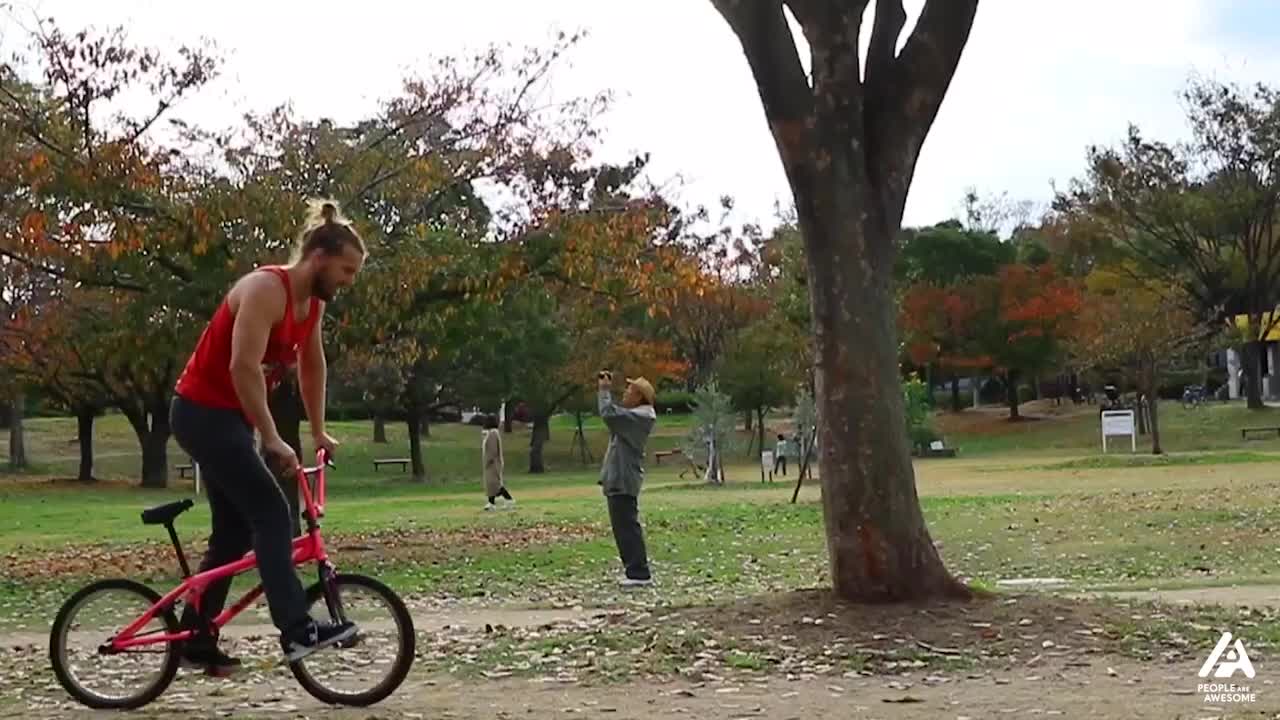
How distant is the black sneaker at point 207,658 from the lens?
282 inches

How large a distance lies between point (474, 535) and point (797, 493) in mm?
8369

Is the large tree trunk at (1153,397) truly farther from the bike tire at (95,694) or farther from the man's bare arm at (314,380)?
the bike tire at (95,694)

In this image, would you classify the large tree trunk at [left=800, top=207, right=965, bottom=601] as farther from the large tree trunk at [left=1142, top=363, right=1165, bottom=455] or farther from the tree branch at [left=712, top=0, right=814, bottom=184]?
the large tree trunk at [left=1142, top=363, right=1165, bottom=455]

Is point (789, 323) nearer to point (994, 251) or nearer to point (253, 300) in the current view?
point (994, 251)

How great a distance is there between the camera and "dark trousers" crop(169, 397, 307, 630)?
260 inches

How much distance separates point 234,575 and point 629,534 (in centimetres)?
654

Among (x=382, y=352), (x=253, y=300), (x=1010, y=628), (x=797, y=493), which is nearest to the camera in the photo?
(x=253, y=300)

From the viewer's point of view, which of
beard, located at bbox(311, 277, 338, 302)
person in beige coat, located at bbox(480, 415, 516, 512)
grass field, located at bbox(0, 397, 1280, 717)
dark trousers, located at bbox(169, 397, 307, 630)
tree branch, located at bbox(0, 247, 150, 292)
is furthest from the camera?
person in beige coat, located at bbox(480, 415, 516, 512)

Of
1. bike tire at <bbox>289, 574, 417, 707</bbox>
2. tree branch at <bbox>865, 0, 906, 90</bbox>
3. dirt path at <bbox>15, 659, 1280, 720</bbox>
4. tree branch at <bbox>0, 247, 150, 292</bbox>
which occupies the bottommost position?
dirt path at <bbox>15, 659, 1280, 720</bbox>

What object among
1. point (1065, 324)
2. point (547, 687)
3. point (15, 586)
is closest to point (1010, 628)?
point (547, 687)

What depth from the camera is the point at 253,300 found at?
→ 256 inches

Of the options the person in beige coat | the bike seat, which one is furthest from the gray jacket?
the person in beige coat

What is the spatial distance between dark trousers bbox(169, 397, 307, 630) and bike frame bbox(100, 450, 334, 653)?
0.09 metres

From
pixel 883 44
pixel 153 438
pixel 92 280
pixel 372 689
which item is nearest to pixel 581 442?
pixel 153 438
